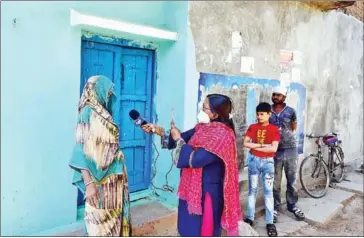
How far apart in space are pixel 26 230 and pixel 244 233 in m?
2.32

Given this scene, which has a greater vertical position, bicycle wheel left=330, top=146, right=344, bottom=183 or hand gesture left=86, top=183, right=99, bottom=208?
hand gesture left=86, top=183, right=99, bottom=208

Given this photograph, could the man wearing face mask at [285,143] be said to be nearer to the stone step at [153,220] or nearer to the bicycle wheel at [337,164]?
the stone step at [153,220]

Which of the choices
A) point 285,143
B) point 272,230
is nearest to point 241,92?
point 285,143

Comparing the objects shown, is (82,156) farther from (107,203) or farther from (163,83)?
(163,83)

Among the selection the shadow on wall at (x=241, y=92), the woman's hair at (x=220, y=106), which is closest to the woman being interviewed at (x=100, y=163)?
the woman's hair at (x=220, y=106)

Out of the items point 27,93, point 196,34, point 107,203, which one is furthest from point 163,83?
point 107,203

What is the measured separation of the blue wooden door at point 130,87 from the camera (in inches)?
143

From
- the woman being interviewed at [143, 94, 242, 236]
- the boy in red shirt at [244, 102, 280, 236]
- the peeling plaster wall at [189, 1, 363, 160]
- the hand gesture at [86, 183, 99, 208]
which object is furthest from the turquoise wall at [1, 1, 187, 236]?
the boy in red shirt at [244, 102, 280, 236]

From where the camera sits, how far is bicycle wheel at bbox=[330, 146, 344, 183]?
6555 millimetres

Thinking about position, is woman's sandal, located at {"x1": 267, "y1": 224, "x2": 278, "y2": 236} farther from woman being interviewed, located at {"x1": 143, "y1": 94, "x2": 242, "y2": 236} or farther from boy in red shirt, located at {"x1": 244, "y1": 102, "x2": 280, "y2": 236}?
woman being interviewed, located at {"x1": 143, "y1": 94, "x2": 242, "y2": 236}

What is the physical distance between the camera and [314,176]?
6168 millimetres

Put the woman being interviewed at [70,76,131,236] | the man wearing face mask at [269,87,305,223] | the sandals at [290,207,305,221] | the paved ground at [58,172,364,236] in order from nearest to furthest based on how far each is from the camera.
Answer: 1. the woman being interviewed at [70,76,131,236]
2. the paved ground at [58,172,364,236]
3. the man wearing face mask at [269,87,305,223]
4. the sandals at [290,207,305,221]

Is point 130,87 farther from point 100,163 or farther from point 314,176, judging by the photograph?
point 314,176

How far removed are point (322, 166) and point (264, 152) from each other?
2.52 meters
